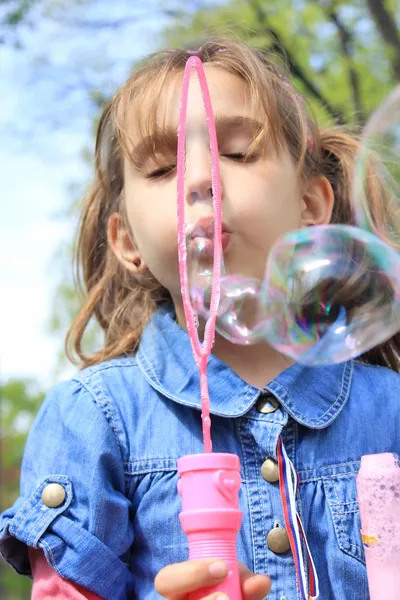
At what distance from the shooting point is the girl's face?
218cm

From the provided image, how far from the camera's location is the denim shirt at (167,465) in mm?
2075

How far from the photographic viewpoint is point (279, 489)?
219 cm

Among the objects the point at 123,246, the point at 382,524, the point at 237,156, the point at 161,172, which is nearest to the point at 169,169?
the point at 161,172

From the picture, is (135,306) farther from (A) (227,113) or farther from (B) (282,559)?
(B) (282,559)

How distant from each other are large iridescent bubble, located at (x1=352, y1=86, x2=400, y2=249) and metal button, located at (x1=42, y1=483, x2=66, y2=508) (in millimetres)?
1249

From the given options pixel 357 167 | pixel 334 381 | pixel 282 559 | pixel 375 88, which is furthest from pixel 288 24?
pixel 282 559

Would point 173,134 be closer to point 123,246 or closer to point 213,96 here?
point 213,96

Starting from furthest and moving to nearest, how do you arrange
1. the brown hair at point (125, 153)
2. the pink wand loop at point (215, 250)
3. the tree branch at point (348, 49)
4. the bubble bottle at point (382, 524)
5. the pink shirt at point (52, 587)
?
1. the tree branch at point (348, 49)
2. the brown hair at point (125, 153)
3. the pink shirt at point (52, 587)
4. the pink wand loop at point (215, 250)
5. the bubble bottle at point (382, 524)

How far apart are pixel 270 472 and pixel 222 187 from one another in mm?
723

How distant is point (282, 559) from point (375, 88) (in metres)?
5.59

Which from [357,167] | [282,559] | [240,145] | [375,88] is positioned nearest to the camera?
[282,559]

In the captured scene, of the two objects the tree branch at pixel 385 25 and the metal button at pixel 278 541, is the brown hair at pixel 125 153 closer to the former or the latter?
the metal button at pixel 278 541

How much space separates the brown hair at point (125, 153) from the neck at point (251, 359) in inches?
11.6

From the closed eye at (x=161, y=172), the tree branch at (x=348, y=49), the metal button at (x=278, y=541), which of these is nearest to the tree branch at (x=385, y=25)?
the tree branch at (x=348, y=49)
